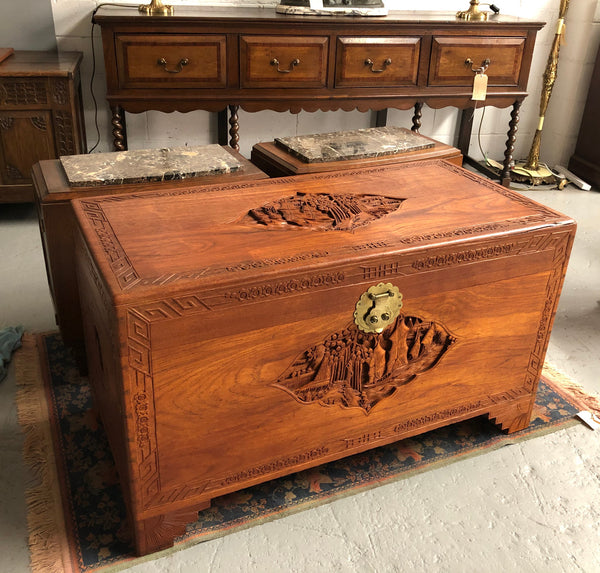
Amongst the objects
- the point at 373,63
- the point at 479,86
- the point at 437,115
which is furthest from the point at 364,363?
the point at 437,115

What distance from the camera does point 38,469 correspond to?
1.49m

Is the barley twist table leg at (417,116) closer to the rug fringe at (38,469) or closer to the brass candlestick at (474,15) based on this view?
the brass candlestick at (474,15)

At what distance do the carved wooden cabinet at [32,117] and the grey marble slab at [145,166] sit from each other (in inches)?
35.7

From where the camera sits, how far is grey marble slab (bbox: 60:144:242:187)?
169 centimetres

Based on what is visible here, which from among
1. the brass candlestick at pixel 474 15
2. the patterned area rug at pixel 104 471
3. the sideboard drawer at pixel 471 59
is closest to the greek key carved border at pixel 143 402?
the patterned area rug at pixel 104 471

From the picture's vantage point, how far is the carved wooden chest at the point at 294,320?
116 centimetres

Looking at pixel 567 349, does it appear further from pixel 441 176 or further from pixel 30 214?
pixel 30 214

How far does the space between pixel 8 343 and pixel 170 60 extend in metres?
1.35

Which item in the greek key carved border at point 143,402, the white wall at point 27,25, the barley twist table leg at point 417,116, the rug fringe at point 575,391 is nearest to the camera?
the greek key carved border at point 143,402

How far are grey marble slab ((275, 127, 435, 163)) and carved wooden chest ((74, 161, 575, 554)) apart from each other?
0.35 metres

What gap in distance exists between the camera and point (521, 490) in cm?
149

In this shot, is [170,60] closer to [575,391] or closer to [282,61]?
[282,61]

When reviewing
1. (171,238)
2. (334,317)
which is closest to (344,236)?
(334,317)

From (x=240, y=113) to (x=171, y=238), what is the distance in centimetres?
220
